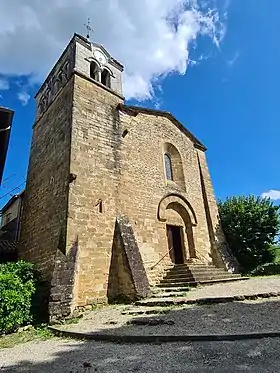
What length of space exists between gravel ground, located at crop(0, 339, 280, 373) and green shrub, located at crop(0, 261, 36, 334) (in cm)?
195

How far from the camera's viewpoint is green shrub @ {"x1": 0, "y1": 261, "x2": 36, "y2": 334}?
6.73 meters

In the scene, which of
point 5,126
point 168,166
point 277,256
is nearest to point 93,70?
point 168,166

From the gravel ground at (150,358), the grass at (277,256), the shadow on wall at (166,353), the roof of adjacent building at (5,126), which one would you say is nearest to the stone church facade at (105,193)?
the roof of adjacent building at (5,126)

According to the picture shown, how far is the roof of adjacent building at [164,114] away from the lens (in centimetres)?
1334

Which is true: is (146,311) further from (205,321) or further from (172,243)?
(172,243)

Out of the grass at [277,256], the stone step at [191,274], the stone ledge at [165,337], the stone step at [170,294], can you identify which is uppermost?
the grass at [277,256]

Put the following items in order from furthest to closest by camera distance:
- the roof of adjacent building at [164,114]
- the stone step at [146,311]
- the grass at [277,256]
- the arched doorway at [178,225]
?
the grass at [277,256]
the roof of adjacent building at [164,114]
the arched doorway at [178,225]
the stone step at [146,311]

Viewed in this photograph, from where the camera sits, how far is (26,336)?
6398mm

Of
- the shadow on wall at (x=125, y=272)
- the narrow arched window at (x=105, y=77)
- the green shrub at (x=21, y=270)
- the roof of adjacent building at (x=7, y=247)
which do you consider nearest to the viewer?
the green shrub at (x=21, y=270)

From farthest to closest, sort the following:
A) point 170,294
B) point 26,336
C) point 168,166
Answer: point 168,166
point 170,294
point 26,336

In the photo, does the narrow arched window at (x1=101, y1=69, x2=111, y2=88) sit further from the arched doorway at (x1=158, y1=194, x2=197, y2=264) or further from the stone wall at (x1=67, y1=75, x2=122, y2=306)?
the arched doorway at (x1=158, y1=194, x2=197, y2=264)

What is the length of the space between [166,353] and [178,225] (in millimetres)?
9491

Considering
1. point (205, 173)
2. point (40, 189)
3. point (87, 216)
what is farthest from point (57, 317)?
point (205, 173)

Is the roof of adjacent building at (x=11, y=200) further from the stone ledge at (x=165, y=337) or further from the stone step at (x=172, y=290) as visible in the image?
the stone ledge at (x=165, y=337)
